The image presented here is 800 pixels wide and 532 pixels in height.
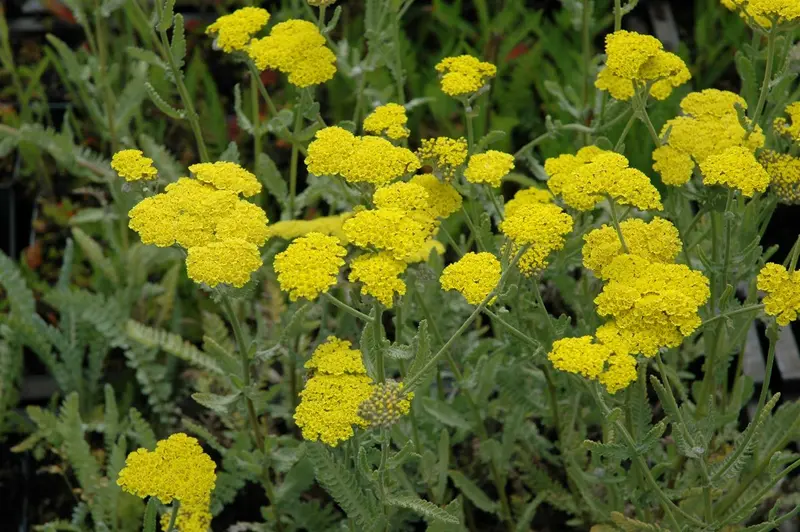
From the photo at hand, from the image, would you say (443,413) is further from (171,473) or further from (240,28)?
(240,28)

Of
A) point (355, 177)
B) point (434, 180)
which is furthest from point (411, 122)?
point (355, 177)

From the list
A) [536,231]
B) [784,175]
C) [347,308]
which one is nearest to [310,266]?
[347,308]

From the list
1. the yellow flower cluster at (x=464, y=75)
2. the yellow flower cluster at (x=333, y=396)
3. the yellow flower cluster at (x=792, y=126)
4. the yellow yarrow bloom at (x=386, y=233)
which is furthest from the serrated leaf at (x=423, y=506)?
the yellow flower cluster at (x=792, y=126)

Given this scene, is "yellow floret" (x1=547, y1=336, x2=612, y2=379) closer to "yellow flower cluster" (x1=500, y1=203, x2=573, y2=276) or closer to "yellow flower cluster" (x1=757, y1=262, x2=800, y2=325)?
"yellow flower cluster" (x1=500, y1=203, x2=573, y2=276)

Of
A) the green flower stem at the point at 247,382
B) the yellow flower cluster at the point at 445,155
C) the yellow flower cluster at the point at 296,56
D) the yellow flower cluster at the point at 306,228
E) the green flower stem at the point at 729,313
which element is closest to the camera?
the green flower stem at the point at 729,313

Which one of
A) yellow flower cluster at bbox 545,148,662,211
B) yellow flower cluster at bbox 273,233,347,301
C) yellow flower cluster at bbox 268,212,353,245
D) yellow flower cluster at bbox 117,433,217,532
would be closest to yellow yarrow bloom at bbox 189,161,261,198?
yellow flower cluster at bbox 273,233,347,301

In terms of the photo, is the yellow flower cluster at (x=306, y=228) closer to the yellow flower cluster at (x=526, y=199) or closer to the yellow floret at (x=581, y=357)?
the yellow flower cluster at (x=526, y=199)

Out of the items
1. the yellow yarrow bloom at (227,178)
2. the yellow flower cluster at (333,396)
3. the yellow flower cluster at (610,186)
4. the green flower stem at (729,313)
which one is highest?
the yellow flower cluster at (610,186)
